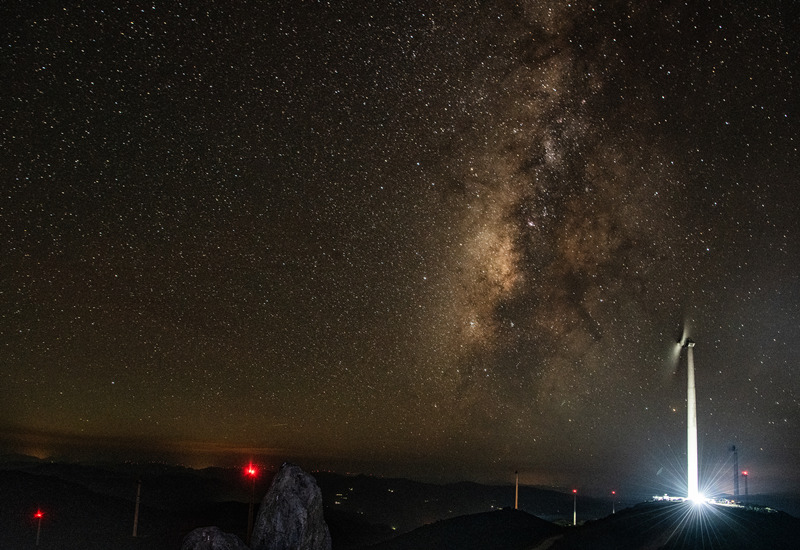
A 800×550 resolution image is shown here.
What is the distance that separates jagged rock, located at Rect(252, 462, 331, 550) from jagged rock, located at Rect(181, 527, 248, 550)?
5525 millimetres

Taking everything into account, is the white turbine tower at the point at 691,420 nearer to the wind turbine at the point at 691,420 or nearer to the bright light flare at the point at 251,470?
the wind turbine at the point at 691,420

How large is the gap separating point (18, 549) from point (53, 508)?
93.3 m

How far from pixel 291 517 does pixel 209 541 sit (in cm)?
765

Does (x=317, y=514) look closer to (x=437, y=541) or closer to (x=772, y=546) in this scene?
(x=437, y=541)

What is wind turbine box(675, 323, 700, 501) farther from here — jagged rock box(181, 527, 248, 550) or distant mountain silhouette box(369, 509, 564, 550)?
jagged rock box(181, 527, 248, 550)

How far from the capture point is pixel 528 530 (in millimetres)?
56812

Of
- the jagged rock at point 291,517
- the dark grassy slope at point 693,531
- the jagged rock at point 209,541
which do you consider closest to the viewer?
the jagged rock at point 209,541

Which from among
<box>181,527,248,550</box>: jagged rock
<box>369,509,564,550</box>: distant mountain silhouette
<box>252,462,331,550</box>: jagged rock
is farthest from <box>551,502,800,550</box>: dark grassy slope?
<box>181,527,248,550</box>: jagged rock

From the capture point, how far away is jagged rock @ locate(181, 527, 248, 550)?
33188 mm

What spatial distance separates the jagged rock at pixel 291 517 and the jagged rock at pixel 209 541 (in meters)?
5.52

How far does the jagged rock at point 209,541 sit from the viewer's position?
109ft

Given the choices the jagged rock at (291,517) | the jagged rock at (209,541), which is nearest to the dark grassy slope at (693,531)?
the jagged rock at (291,517)

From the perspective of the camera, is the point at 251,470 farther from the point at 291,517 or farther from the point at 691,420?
the point at 691,420

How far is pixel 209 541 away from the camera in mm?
33406
